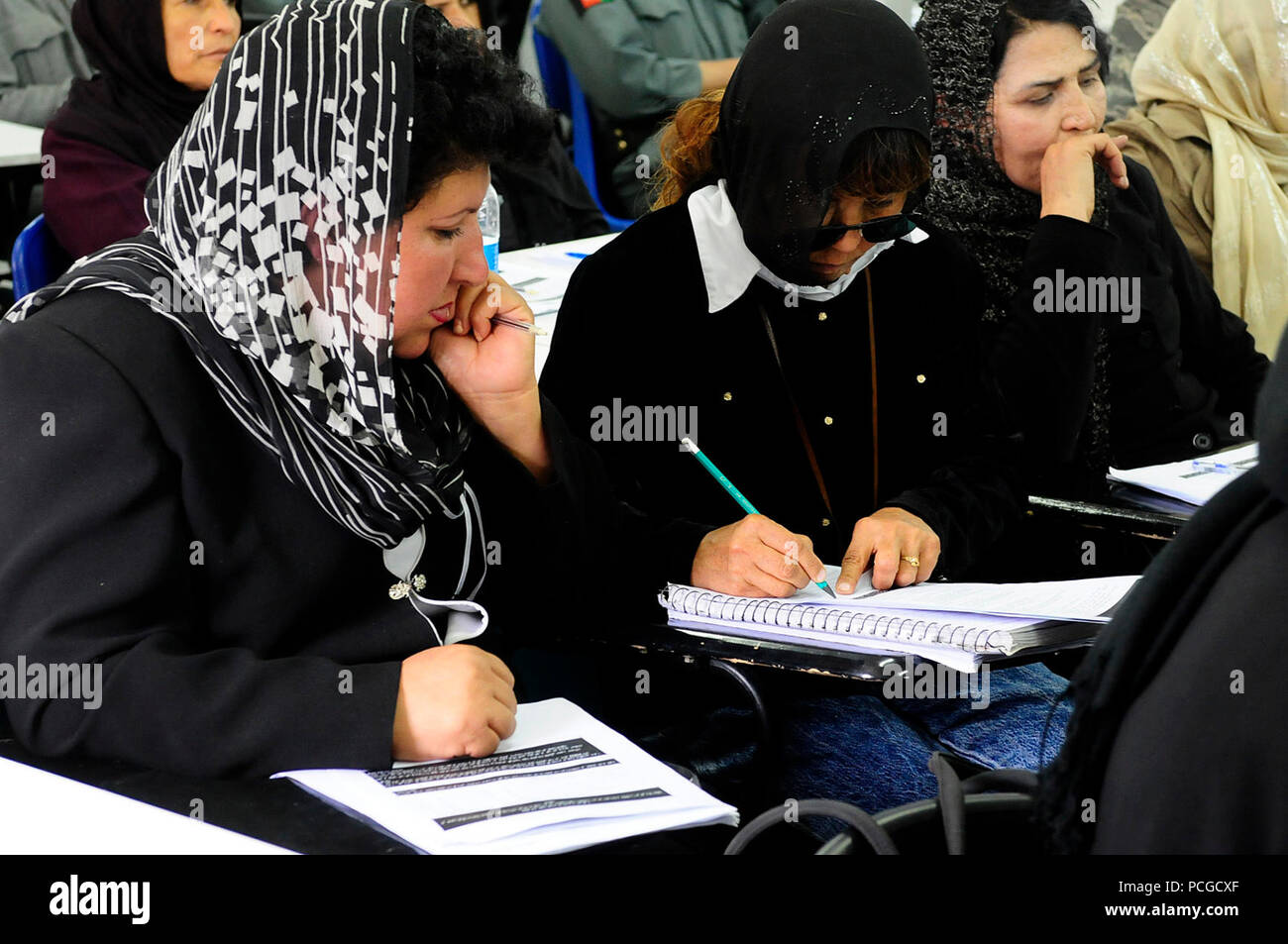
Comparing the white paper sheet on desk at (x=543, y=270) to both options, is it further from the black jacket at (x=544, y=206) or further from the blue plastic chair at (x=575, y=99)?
the blue plastic chair at (x=575, y=99)

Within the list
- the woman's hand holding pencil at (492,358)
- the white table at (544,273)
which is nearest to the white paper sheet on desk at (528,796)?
the woman's hand holding pencil at (492,358)

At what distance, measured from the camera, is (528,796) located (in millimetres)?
1042

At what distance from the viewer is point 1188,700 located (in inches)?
27.2

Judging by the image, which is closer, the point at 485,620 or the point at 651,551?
the point at 485,620

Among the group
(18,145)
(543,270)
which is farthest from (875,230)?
(18,145)

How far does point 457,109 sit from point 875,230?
0.62 meters

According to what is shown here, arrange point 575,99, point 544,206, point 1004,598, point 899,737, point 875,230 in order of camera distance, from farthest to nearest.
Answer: point 575,99, point 544,206, point 875,230, point 899,737, point 1004,598

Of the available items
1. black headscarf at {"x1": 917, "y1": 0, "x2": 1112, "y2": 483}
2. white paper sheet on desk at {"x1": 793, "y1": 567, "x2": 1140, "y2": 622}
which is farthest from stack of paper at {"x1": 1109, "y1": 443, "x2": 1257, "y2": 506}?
white paper sheet on desk at {"x1": 793, "y1": 567, "x2": 1140, "y2": 622}

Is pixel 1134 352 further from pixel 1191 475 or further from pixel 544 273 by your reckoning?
pixel 544 273

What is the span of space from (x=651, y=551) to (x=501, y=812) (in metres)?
0.63

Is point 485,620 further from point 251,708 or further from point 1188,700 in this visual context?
point 1188,700

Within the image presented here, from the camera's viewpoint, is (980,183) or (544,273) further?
(544,273)

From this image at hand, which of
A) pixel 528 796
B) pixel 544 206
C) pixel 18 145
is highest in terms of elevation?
pixel 18 145
